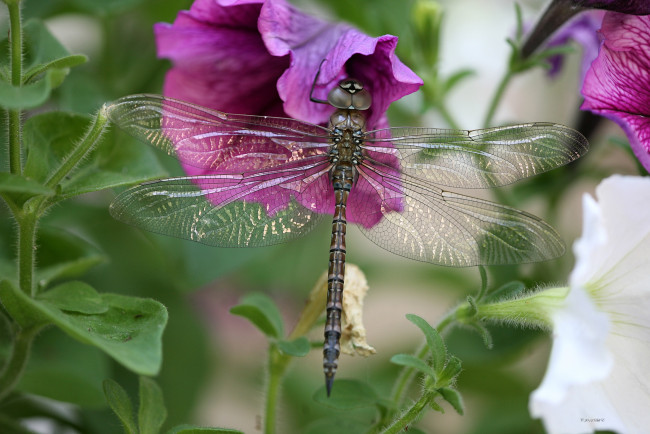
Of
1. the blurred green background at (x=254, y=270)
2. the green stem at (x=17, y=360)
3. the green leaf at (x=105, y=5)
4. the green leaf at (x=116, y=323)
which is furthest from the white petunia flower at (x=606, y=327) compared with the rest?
the green leaf at (x=105, y=5)

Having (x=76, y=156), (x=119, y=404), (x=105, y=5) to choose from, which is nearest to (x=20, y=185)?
(x=76, y=156)

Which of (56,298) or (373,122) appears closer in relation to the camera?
(56,298)

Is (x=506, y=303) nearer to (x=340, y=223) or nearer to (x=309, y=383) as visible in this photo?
(x=340, y=223)

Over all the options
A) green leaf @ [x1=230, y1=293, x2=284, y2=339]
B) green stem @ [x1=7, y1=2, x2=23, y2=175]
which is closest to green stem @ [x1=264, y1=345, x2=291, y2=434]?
green leaf @ [x1=230, y1=293, x2=284, y2=339]

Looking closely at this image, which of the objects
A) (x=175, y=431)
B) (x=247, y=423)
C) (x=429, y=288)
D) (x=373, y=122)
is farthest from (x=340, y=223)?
(x=247, y=423)

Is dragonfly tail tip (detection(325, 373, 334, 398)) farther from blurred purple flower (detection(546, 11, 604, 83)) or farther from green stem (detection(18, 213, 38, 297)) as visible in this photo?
blurred purple flower (detection(546, 11, 604, 83))

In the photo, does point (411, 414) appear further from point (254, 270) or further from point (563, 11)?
point (254, 270)
